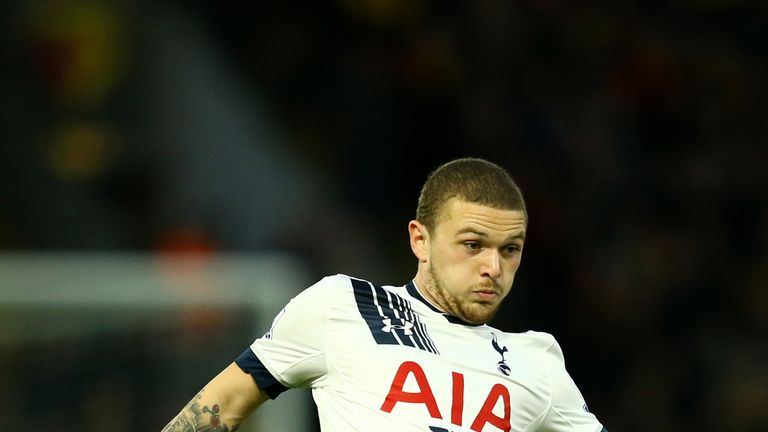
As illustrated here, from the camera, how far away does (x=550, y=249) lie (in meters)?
9.38

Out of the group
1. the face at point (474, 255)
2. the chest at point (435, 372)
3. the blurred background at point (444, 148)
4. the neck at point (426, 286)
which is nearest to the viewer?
the chest at point (435, 372)

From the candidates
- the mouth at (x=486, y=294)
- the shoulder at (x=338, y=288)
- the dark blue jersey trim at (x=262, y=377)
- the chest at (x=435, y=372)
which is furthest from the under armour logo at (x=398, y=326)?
the dark blue jersey trim at (x=262, y=377)

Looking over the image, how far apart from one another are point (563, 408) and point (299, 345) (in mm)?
876

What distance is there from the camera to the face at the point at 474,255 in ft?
13.1

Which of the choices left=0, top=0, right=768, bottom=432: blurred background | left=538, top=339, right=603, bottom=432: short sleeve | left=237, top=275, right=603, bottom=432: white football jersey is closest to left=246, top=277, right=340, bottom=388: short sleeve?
left=237, top=275, right=603, bottom=432: white football jersey

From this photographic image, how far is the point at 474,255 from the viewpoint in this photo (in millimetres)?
3994

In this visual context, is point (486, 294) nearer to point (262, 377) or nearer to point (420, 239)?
point (420, 239)

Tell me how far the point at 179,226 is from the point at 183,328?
1645mm

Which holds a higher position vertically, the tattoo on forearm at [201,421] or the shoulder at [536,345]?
the shoulder at [536,345]

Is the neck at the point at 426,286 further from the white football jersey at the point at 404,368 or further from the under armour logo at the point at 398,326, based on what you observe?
the under armour logo at the point at 398,326

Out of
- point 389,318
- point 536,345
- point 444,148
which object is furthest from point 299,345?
point 444,148

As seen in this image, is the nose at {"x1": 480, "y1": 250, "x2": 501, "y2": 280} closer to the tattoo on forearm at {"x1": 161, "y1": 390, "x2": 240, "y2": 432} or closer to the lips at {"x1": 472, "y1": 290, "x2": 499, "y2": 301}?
the lips at {"x1": 472, "y1": 290, "x2": 499, "y2": 301}

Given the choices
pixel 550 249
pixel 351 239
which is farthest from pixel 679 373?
pixel 351 239

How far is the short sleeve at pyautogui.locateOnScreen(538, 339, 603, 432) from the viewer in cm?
411
